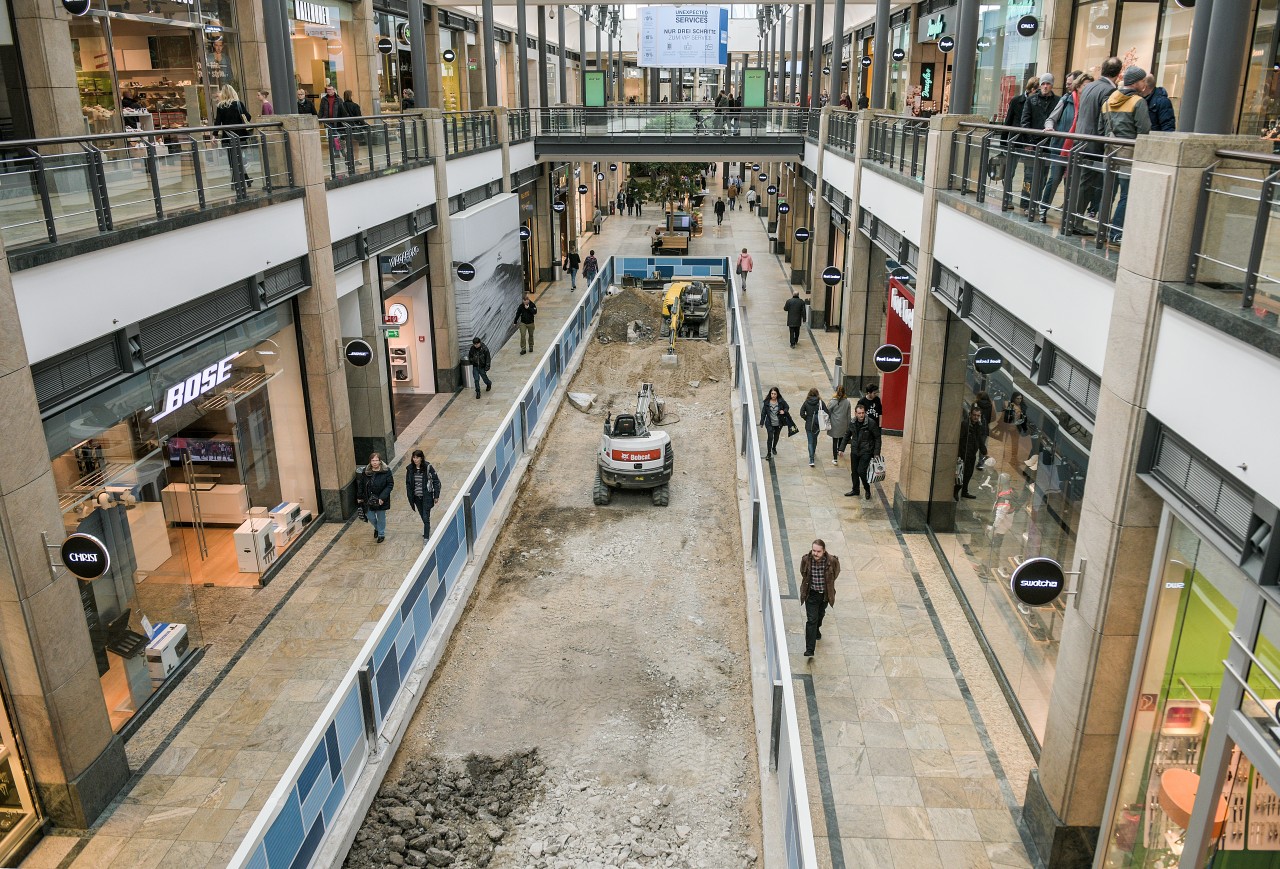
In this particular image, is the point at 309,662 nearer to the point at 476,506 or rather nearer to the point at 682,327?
the point at 476,506

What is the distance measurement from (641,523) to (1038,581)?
814 cm

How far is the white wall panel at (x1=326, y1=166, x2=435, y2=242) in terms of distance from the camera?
1523 cm

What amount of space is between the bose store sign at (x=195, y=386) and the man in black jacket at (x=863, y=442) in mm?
9401

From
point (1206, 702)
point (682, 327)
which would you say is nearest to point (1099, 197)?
point (1206, 702)

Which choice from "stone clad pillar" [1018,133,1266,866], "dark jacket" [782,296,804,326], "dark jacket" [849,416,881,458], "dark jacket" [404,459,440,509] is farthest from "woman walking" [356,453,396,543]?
"dark jacket" [782,296,804,326]

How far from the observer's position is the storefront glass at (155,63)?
13.6m

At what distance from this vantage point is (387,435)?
57.4 feet

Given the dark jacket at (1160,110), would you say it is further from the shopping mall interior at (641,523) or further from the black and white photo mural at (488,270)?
the black and white photo mural at (488,270)

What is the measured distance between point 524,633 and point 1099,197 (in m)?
8.13

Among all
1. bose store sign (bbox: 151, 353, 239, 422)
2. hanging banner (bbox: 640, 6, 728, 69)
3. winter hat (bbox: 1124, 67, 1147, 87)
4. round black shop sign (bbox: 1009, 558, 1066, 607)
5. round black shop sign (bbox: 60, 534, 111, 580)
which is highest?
hanging banner (bbox: 640, 6, 728, 69)

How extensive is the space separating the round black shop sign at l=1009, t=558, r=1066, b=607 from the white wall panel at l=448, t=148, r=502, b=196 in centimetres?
1738

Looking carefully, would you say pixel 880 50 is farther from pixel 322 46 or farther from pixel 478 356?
pixel 322 46

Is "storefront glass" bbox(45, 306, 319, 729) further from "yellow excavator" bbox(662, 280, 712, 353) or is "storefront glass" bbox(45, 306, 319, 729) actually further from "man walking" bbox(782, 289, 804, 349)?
"yellow excavator" bbox(662, 280, 712, 353)

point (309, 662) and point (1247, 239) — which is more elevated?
point (1247, 239)
